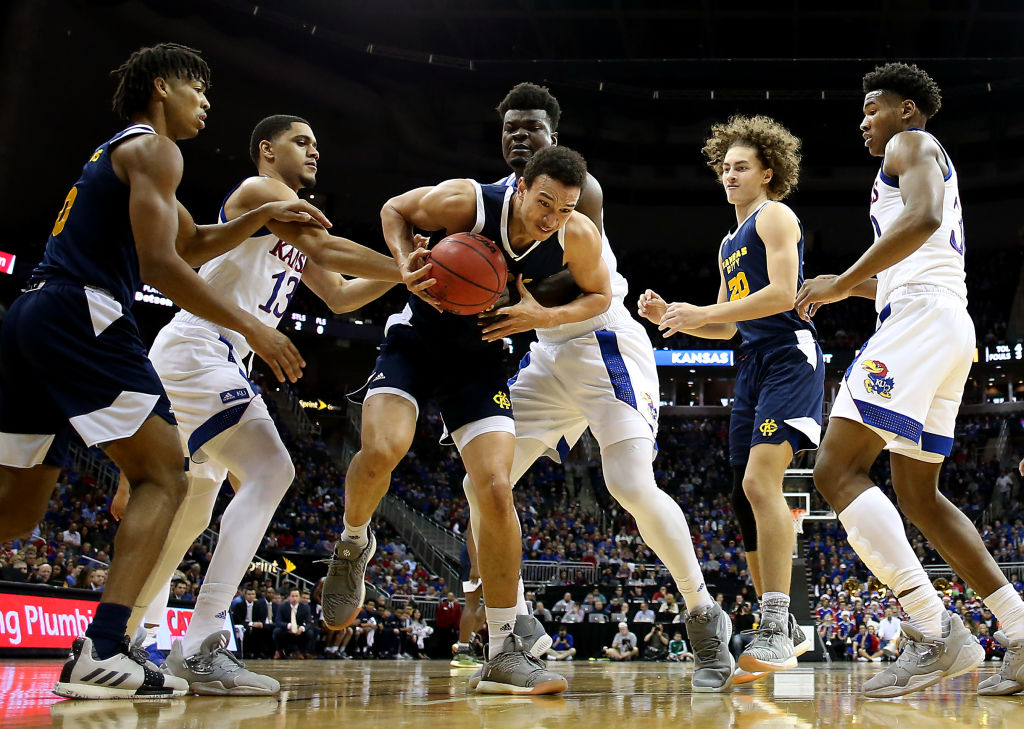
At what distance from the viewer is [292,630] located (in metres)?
12.5

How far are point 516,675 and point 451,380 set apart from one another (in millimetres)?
1224

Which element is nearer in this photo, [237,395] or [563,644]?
[237,395]

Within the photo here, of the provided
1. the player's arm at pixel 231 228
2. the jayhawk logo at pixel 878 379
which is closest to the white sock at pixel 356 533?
the player's arm at pixel 231 228

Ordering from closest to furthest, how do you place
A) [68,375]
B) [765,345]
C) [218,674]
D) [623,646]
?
[68,375], [218,674], [765,345], [623,646]

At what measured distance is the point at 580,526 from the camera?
2469 cm

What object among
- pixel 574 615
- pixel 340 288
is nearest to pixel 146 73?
pixel 340 288

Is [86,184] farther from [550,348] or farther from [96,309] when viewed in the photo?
[550,348]

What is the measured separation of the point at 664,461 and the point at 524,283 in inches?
1038

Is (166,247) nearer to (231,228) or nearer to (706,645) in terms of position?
(231,228)

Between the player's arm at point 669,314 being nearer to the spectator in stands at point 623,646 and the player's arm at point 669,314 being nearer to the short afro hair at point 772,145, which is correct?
the short afro hair at point 772,145

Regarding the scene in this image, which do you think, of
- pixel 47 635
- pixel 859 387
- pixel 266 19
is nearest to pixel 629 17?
pixel 266 19

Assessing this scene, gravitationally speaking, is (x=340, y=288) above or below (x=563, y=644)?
above

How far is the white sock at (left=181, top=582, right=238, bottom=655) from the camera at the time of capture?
3.38m

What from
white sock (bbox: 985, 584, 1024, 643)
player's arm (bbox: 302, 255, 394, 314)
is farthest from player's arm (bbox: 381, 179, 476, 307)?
white sock (bbox: 985, 584, 1024, 643)
